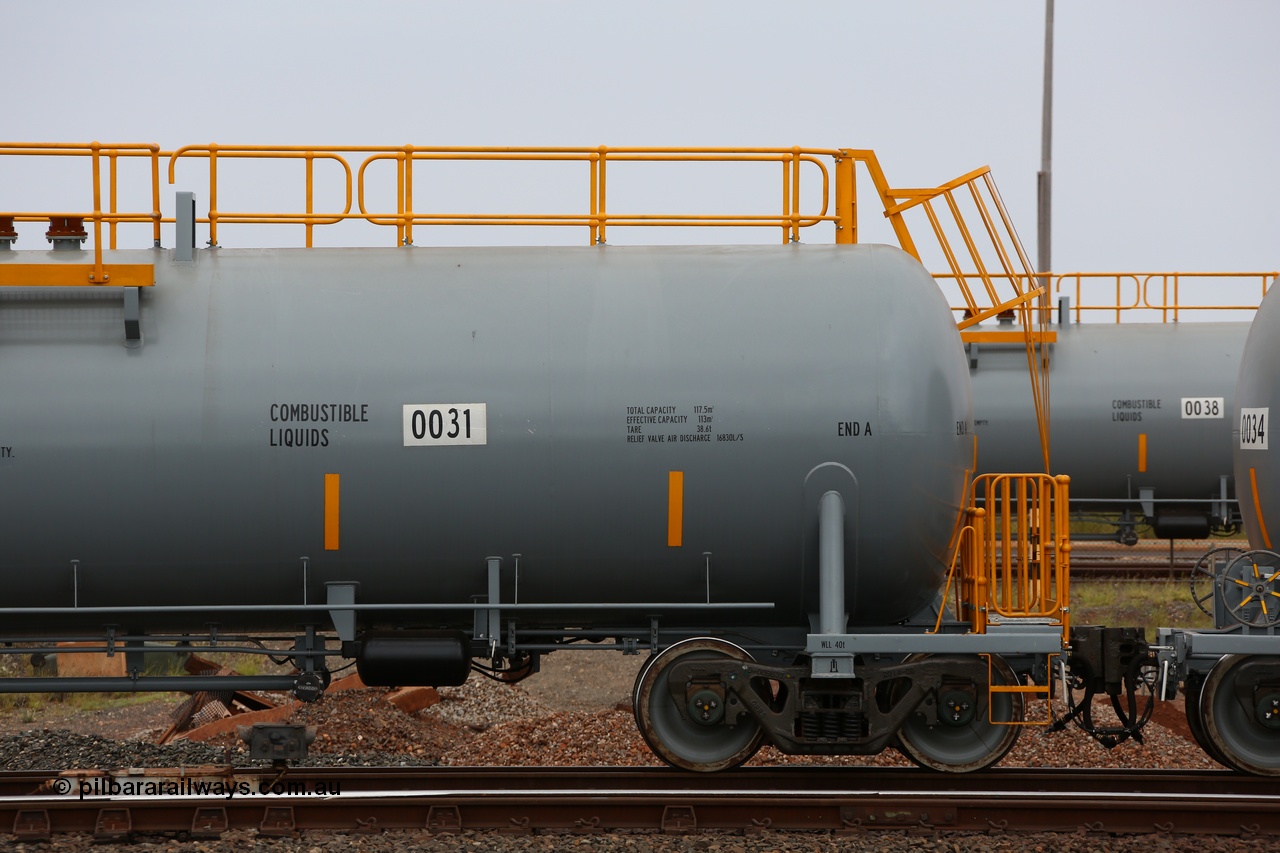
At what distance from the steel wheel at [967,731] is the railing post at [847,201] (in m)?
3.58

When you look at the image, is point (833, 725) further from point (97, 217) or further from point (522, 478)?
point (97, 217)

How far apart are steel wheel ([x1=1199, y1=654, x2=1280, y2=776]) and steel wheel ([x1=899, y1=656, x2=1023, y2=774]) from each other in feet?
5.04

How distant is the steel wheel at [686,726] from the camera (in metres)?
8.88

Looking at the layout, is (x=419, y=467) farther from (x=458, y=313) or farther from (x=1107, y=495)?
(x=1107, y=495)

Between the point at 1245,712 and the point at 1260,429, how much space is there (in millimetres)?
2310

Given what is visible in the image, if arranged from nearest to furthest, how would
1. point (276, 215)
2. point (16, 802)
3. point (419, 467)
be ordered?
point (16, 802), point (419, 467), point (276, 215)

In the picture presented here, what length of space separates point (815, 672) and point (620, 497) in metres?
1.94

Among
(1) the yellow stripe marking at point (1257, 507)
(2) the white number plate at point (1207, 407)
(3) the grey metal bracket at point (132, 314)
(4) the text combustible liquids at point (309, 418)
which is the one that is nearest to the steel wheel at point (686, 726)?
(4) the text combustible liquids at point (309, 418)

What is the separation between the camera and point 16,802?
812 centimetres

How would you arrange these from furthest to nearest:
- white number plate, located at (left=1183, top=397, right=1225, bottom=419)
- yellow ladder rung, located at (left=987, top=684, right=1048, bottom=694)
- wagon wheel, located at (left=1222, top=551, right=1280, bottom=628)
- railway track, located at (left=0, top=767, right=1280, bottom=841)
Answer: white number plate, located at (left=1183, top=397, right=1225, bottom=419)
wagon wheel, located at (left=1222, top=551, right=1280, bottom=628)
yellow ladder rung, located at (left=987, top=684, right=1048, bottom=694)
railway track, located at (left=0, top=767, right=1280, bottom=841)

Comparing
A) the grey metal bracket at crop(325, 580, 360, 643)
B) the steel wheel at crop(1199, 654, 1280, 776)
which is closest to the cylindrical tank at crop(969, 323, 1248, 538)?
the steel wheel at crop(1199, 654, 1280, 776)

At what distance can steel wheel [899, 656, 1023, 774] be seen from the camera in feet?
29.1

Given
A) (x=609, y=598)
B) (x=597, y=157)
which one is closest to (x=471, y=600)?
(x=609, y=598)

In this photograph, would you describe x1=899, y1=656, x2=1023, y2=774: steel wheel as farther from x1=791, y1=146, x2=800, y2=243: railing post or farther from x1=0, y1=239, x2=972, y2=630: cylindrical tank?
x1=791, y1=146, x2=800, y2=243: railing post
